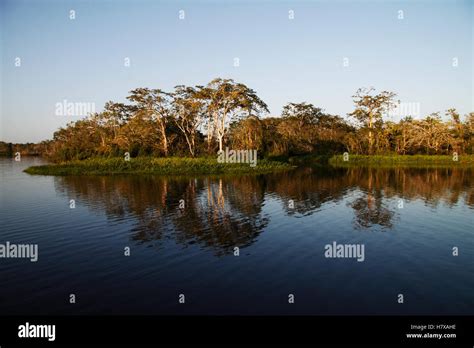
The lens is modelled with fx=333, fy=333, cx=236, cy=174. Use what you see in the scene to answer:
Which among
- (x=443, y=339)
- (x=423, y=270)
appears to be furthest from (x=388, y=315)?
(x=423, y=270)

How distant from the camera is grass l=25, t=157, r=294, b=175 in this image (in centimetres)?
4528

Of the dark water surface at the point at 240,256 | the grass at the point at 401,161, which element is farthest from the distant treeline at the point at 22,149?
the dark water surface at the point at 240,256

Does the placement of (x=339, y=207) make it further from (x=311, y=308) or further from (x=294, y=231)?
(x=311, y=308)

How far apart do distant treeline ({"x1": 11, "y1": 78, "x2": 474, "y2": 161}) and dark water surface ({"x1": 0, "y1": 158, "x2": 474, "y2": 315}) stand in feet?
85.9

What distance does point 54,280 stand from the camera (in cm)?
1159

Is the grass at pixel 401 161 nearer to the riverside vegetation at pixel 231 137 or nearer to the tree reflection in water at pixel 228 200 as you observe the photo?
the riverside vegetation at pixel 231 137

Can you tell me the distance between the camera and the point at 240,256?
45.2 feet

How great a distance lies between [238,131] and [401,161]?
3110cm

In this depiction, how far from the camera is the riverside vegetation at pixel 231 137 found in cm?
4866

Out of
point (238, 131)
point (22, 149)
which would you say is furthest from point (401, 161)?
point (22, 149)

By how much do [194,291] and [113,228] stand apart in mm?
8974

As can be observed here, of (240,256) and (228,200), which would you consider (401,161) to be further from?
(240,256)

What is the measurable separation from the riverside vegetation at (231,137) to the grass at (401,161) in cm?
17

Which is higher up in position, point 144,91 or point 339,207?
point 144,91
